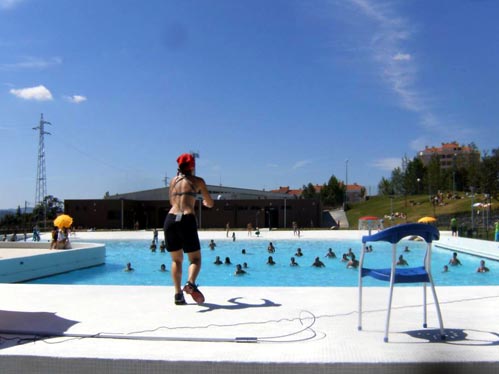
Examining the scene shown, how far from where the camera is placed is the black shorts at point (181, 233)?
539 cm

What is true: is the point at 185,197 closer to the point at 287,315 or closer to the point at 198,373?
the point at 287,315

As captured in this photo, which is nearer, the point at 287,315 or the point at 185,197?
the point at 287,315

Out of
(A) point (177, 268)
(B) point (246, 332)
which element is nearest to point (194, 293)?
(A) point (177, 268)

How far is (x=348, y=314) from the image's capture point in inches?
195

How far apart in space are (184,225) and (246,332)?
64.5 inches

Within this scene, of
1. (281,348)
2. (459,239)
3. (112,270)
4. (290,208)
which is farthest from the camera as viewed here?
(290,208)

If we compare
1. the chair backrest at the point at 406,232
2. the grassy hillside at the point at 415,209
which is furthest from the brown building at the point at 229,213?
the chair backrest at the point at 406,232

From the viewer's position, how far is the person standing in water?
17.7ft

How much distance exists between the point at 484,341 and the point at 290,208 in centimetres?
5174

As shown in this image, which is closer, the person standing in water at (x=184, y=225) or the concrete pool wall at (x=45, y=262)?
the person standing in water at (x=184, y=225)

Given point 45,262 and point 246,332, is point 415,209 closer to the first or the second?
point 45,262

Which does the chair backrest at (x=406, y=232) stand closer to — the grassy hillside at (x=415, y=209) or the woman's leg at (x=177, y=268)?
the woman's leg at (x=177, y=268)

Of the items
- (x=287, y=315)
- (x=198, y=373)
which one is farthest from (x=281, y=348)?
(x=287, y=315)

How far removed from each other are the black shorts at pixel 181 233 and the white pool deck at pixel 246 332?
70 cm
